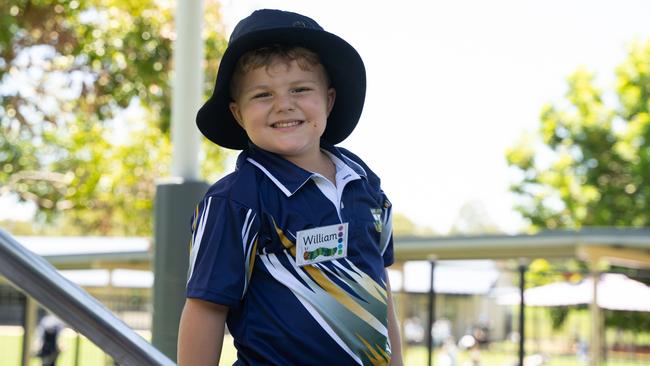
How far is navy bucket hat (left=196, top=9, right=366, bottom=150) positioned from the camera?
6.23 feet

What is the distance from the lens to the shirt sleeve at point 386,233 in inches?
79.3

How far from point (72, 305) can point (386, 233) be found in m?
0.75

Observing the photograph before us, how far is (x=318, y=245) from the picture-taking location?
5.84 ft

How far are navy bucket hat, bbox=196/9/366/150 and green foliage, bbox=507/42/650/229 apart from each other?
92.6 ft

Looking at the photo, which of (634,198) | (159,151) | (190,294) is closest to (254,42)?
(190,294)

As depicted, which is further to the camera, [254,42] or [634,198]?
[634,198]

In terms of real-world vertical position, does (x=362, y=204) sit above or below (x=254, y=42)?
below

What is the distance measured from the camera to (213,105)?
2.01 metres

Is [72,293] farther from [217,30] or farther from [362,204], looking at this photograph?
[217,30]

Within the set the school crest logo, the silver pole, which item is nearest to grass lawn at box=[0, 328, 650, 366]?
the silver pole

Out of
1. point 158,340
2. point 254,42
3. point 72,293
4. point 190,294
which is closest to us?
point 72,293

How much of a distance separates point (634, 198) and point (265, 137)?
29578 mm

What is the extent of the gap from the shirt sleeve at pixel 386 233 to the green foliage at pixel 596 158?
1113 inches

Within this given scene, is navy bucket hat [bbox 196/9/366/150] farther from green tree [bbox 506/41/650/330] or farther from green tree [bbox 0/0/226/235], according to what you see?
green tree [bbox 506/41/650/330]
